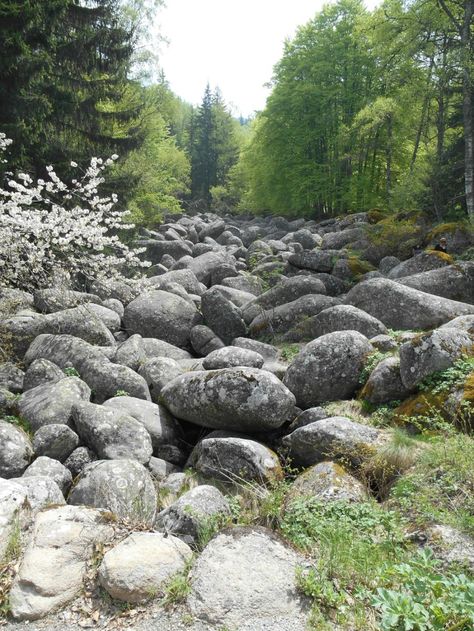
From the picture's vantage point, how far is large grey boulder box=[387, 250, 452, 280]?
11.4 metres

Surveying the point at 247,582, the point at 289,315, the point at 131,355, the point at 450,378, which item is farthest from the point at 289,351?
the point at 247,582

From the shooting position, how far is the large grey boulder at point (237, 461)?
211 inches

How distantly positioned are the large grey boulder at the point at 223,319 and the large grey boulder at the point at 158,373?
7.39 ft

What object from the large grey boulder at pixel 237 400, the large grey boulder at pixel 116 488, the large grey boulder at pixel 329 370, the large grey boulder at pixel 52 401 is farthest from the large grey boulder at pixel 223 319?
the large grey boulder at pixel 116 488

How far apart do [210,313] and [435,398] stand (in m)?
5.92

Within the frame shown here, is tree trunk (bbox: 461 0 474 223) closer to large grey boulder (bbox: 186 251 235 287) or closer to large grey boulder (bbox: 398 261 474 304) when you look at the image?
large grey boulder (bbox: 398 261 474 304)

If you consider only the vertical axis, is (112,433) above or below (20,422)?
above

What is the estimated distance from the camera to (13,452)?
5488mm

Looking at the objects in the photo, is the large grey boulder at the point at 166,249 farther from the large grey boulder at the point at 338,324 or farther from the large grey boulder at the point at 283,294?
the large grey boulder at the point at 338,324

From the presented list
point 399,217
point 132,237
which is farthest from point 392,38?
point 132,237

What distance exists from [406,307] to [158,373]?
4.98 metres

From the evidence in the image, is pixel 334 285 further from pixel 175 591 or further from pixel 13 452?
pixel 175 591

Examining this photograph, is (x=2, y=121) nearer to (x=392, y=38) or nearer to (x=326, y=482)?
(x=326, y=482)

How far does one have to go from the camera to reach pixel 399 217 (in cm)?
1656
